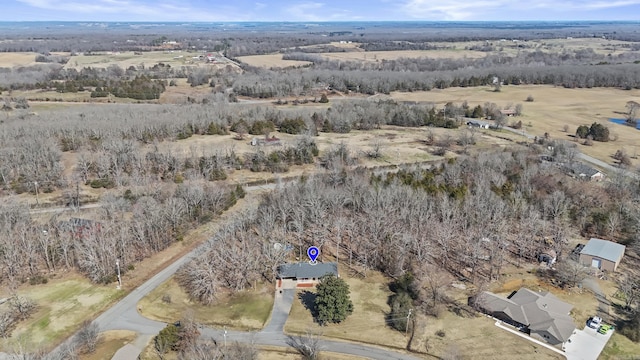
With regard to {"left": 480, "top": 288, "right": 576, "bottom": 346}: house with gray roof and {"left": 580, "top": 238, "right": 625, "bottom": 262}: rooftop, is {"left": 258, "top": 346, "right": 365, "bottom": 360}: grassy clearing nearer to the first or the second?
{"left": 480, "top": 288, "right": 576, "bottom": 346}: house with gray roof

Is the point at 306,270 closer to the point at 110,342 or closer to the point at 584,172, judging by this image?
the point at 110,342

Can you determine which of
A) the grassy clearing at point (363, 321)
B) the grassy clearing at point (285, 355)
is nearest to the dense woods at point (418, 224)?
the grassy clearing at point (363, 321)

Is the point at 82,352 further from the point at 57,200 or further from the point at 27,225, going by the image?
the point at 57,200

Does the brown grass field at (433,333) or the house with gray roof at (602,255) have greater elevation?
the house with gray roof at (602,255)

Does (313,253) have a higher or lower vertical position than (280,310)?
higher

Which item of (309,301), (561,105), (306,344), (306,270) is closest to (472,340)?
(306,344)

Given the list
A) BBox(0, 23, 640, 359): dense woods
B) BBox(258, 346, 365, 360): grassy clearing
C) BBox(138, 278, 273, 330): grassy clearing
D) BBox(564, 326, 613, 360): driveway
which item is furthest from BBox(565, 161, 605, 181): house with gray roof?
BBox(258, 346, 365, 360): grassy clearing

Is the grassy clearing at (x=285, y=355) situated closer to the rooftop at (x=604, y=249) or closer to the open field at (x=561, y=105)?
the rooftop at (x=604, y=249)
